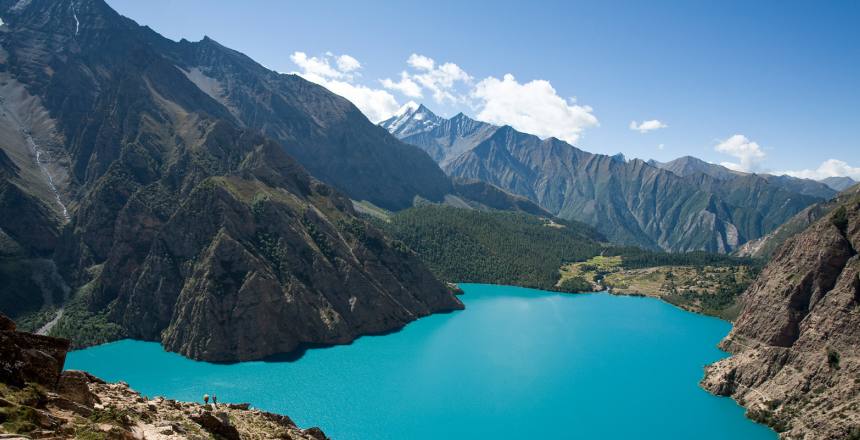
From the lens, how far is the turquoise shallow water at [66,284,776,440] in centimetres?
9725

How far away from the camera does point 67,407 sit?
105ft

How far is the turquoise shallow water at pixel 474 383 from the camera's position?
3829 inches

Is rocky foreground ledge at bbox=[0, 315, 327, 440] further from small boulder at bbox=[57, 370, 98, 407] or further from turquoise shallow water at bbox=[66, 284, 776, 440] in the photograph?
turquoise shallow water at bbox=[66, 284, 776, 440]

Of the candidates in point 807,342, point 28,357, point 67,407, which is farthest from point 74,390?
point 807,342

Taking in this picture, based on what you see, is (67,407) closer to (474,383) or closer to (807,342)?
(474,383)

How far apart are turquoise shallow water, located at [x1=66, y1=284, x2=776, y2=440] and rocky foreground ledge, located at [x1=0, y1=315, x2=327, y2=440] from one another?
177 feet

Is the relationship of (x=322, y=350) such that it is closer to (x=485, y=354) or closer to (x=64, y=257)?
(x=485, y=354)

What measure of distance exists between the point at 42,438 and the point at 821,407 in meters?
114

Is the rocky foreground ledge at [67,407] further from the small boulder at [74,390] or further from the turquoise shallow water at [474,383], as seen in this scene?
the turquoise shallow water at [474,383]

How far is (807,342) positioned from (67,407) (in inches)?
4872

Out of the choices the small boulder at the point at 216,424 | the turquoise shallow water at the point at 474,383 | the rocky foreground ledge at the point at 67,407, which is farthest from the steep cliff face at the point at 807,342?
the rocky foreground ledge at the point at 67,407

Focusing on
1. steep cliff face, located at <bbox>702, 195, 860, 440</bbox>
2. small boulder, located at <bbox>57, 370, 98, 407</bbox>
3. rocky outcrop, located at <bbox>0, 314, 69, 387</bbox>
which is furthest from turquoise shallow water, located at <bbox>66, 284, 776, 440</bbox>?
rocky outcrop, located at <bbox>0, 314, 69, 387</bbox>

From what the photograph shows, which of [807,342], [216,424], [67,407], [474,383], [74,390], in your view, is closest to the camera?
[67,407]

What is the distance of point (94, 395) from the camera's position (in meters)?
37.8
